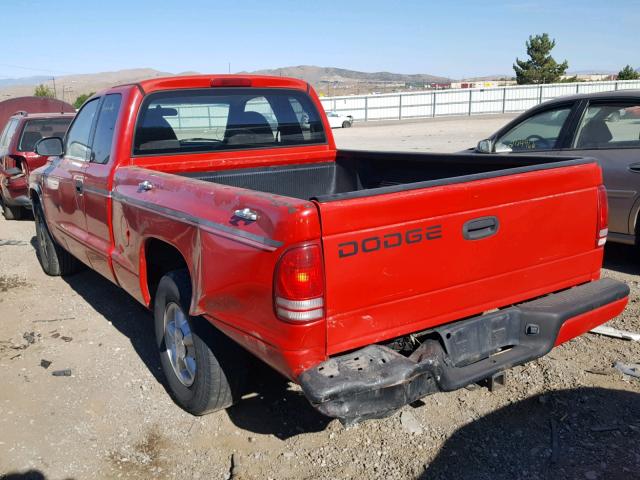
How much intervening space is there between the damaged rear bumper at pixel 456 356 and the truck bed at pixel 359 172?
0.97 m

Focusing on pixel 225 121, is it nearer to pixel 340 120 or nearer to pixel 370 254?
pixel 370 254

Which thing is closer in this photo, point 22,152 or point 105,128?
point 105,128

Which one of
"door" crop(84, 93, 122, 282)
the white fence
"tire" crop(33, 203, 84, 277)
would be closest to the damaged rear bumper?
"door" crop(84, 93, 122, 282)

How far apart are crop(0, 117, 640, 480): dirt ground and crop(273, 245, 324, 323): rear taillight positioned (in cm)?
101

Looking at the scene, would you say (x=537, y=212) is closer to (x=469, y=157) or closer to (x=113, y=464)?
(x=469, y=157)

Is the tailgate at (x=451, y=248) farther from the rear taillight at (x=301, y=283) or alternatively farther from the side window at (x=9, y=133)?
the side window at (x=9, y=133)

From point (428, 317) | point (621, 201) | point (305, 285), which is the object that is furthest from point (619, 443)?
point (621, 201)

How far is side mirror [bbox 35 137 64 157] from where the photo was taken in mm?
5535

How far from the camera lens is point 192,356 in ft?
11.9

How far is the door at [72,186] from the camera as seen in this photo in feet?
16.5

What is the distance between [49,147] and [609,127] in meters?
5.37

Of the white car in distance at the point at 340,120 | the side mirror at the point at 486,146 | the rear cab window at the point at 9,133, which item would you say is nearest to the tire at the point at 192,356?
the side mirror at the point at 486,146

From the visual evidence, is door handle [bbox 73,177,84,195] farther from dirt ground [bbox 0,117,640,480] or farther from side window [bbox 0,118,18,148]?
side window [bbox 0,118,18,148]

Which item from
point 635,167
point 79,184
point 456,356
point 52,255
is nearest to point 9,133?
point 52,255
